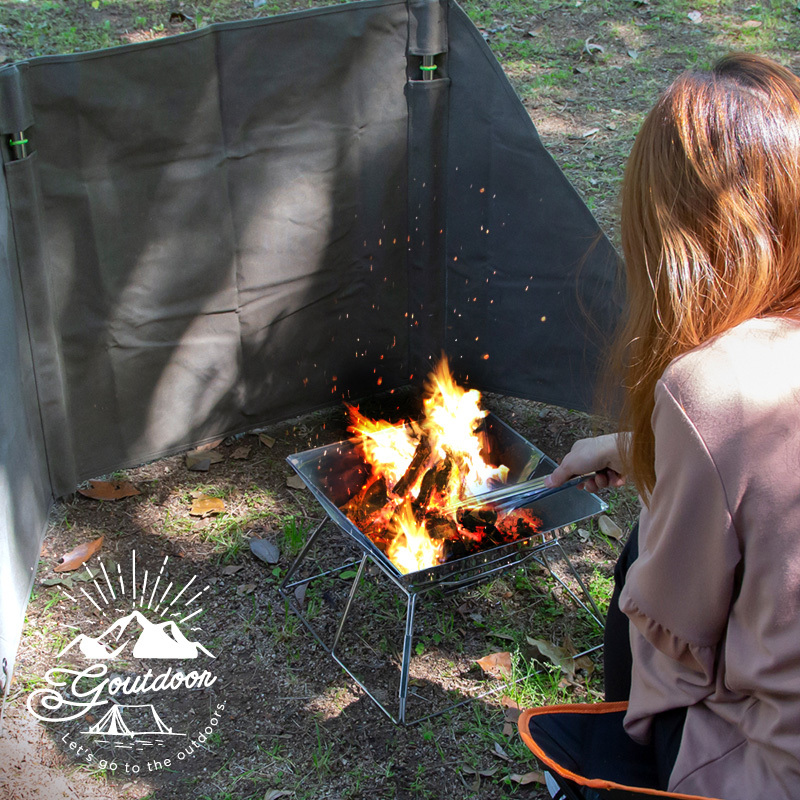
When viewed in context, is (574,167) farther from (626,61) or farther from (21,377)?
(21,377)

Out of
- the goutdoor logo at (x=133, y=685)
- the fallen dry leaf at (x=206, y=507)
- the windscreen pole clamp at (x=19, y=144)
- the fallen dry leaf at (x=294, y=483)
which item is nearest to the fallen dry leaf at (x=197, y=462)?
the fallen dry leaf at (x=206, y=507)

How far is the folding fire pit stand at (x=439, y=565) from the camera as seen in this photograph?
2359 millimetres

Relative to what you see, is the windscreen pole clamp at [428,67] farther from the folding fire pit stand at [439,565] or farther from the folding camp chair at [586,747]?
the folding camp chair at [586,747]

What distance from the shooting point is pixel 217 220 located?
10.5 ft

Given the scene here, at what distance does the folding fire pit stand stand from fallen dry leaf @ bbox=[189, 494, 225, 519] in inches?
18.2

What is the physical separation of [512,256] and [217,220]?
1139 millimetres

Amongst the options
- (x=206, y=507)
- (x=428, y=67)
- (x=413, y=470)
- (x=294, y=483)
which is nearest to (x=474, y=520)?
(x=413, y=470)

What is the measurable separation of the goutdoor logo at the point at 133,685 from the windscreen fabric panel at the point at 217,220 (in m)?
0.65

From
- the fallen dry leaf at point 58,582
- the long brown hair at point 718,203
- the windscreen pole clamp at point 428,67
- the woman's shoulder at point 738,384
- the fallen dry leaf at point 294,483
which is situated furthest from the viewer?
the fallen dry leaf at point 294,483

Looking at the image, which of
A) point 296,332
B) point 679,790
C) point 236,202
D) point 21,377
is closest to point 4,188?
point 21,377

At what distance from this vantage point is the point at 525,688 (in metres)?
2.64

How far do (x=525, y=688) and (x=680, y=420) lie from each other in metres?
1.56

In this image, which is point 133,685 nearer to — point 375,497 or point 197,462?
point 375,497

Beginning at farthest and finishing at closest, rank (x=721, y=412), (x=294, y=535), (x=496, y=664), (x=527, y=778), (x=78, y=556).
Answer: (x=294, y=535) < (x=78, y=556) < (x=496, y=664) < (x=527, y=778) < (x=721, y=412)
